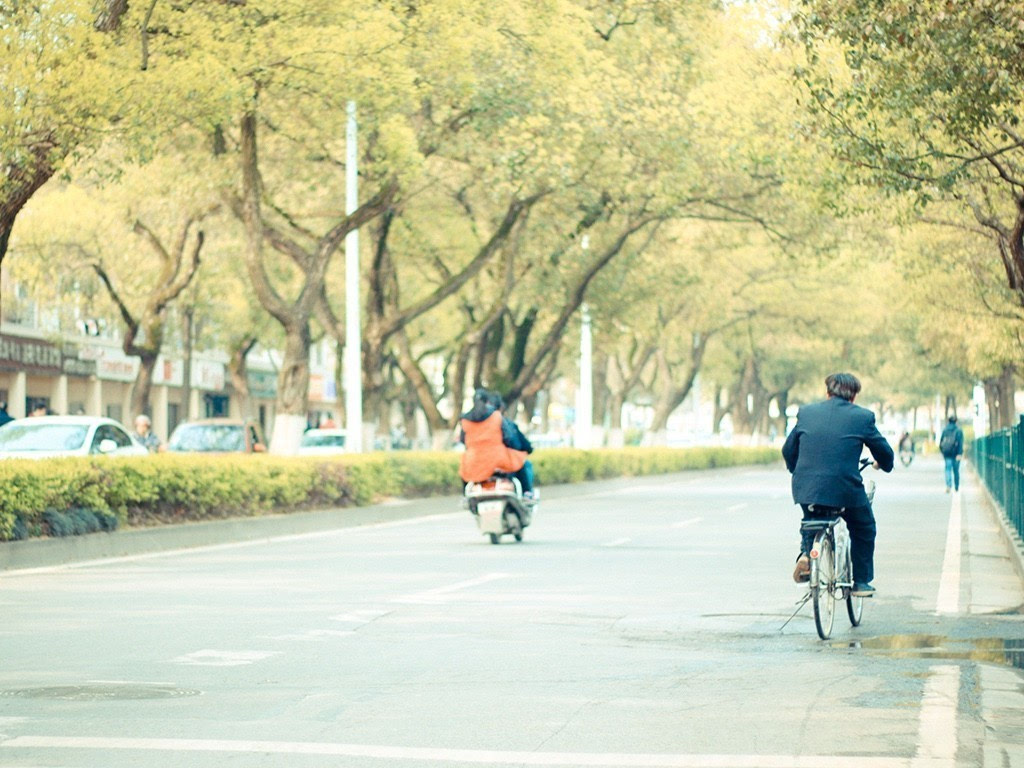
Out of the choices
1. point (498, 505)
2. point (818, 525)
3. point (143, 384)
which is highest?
point (143, 384)

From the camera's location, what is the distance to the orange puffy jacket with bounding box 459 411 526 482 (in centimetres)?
2242

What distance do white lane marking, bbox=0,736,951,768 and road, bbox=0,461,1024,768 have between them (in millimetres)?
20

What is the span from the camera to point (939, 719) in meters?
8.55

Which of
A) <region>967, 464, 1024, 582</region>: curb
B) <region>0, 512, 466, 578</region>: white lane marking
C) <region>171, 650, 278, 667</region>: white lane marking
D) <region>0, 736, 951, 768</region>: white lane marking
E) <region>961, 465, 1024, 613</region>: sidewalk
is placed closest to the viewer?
<region>0, 736, 951, 768</region>: white lane marking

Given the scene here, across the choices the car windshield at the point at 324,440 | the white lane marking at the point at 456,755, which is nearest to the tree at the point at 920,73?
the white lane marking at the point at 456,755

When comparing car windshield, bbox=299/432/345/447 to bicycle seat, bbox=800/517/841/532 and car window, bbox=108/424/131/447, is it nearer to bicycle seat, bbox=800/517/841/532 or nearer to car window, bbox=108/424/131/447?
car window, bbox=108/424/131/447

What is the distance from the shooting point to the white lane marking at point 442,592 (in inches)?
575

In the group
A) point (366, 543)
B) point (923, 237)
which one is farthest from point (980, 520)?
point (366, 543)

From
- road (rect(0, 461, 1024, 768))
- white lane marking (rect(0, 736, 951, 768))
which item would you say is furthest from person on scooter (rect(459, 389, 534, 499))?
white lane marking (rect(0, 736, 951, 768))

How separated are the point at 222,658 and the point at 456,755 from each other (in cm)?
350

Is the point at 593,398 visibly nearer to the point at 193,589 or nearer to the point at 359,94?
the point at 359,94

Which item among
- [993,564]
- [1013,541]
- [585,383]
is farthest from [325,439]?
[993,564]

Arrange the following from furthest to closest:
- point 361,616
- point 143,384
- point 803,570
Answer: point 143,384, point 361,616, point 803,570

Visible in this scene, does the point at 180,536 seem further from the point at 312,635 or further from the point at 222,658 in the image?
the point at 222,658
